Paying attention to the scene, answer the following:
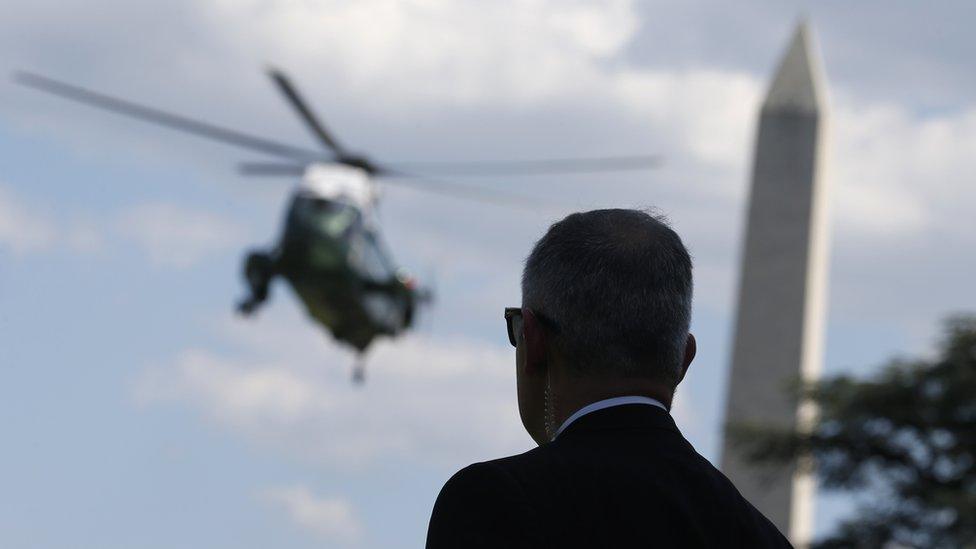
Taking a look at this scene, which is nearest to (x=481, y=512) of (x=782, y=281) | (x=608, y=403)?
(x=608, y=403)

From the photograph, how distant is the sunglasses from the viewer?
8.66ft

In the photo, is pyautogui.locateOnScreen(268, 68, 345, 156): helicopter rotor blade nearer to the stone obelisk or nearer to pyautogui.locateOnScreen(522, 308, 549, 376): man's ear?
the stone obelisk

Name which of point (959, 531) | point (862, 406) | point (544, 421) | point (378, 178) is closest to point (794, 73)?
point (378, 178)

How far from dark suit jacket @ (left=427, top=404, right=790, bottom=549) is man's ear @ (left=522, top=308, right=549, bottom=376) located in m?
0.11

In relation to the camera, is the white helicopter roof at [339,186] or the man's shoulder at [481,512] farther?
the white helicopter roof at [339,186]

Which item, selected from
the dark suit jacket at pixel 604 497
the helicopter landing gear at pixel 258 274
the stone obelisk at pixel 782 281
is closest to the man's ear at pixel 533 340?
the dark suit jacket at pixel 604 497

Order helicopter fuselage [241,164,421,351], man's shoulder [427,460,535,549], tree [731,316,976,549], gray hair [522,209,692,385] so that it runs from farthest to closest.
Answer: helicopter fuselage [241,164,421,351], tree [731,316,976,549], gray hair [522,209,692,385], man's shoulder [427,460,535,549]

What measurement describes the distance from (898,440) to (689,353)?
2201 centimetres

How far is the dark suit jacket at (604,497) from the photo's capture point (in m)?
2.43

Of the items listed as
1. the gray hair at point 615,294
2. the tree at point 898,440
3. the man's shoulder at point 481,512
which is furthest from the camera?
the tree at point 898,440

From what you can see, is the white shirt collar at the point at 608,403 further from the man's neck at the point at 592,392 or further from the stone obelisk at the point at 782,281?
the stone obelisk at the point at 782,281

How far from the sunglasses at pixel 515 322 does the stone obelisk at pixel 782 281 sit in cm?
2506

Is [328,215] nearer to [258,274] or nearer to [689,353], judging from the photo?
[258,274]

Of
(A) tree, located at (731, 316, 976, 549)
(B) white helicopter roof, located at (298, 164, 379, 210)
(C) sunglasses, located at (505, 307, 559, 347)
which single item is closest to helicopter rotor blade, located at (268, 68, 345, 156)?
(B) white helicopter roof, located at (298, 164, 379, 210)
